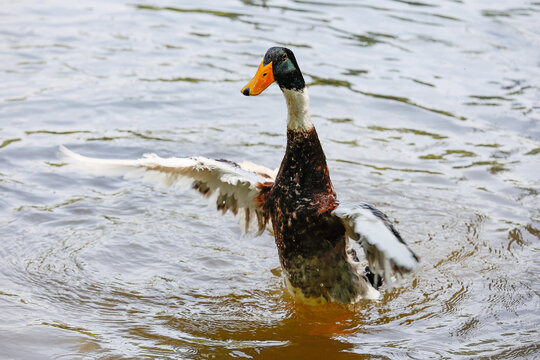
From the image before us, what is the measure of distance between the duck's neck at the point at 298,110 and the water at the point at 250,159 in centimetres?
124

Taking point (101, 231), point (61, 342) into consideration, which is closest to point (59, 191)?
point (101, 231)

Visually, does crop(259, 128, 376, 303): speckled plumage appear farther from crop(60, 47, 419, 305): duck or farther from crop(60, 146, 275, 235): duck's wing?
crop(60, 146, 275, 235): duck's wing

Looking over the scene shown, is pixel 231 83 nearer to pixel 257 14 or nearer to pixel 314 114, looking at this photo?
Result: pixel 314 114

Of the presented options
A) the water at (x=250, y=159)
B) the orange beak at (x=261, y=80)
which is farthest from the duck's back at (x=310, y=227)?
the orange beak at (x=261, y=80)

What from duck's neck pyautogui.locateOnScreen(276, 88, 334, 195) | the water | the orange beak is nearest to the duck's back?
duck's neck pyautogui.locateOnScreen(276, 88, 334, 195)

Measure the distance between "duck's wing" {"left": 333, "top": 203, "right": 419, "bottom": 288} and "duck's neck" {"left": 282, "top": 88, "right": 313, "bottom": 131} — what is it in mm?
743

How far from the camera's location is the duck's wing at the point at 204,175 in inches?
205

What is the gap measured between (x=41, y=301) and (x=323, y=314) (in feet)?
6.04

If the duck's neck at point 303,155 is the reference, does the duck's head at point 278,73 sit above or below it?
above

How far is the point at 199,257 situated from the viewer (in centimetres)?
588

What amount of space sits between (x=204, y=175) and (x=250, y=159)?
210cm

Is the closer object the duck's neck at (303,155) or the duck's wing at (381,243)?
the duck's wing at (381,243)

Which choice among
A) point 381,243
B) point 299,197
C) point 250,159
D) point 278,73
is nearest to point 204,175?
point 299,197

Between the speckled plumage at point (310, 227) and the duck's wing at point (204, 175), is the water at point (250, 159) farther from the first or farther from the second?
the duck's wing at point (204, 175)
